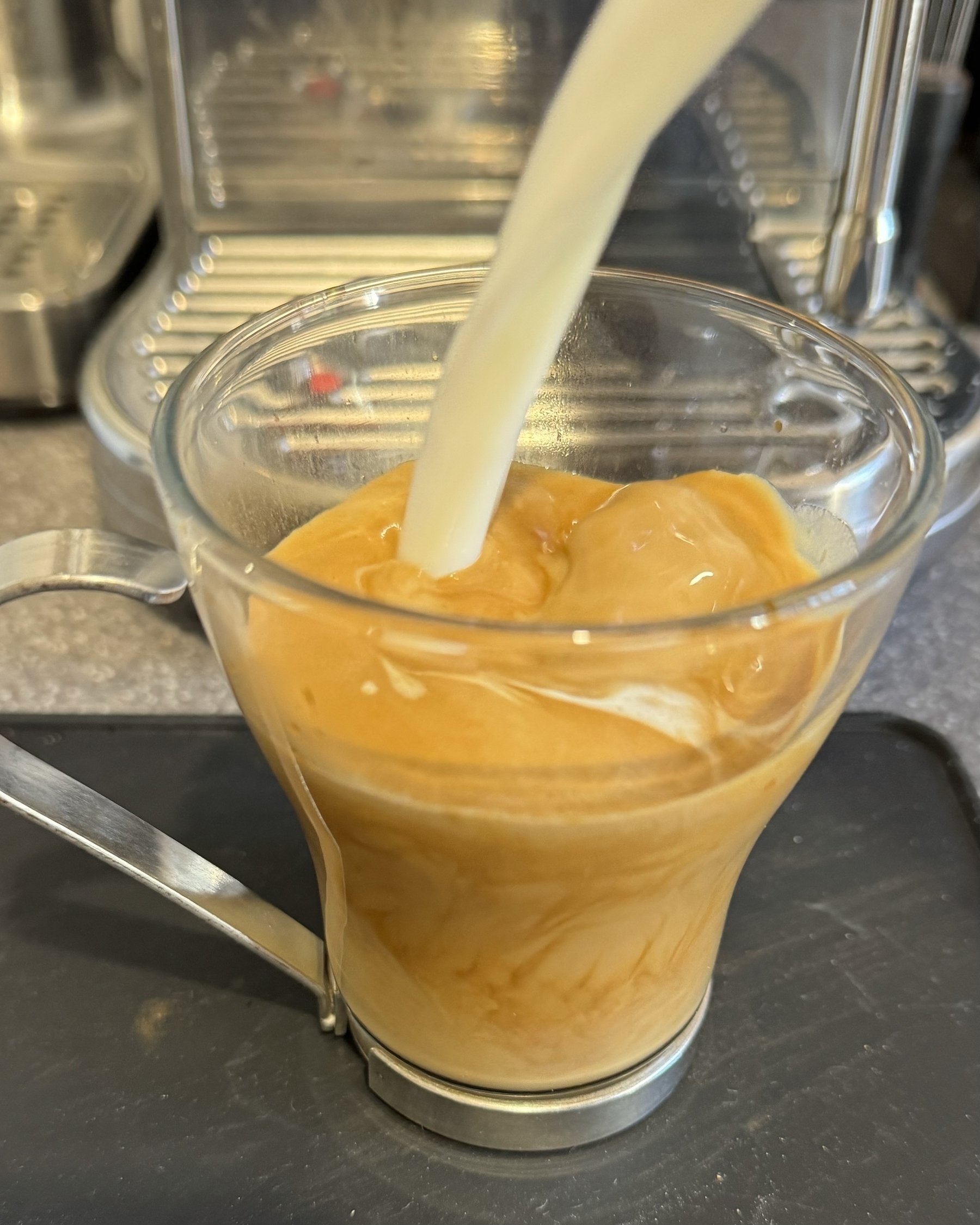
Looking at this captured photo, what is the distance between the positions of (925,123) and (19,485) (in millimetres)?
613

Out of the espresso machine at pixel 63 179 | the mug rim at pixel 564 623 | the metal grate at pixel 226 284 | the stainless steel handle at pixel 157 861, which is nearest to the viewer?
the mug rim at pixel 564 623

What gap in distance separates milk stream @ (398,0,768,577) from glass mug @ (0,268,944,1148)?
0.24ft

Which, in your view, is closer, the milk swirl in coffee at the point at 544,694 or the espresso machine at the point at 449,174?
the milk swirl in coffee at the point at 544,694

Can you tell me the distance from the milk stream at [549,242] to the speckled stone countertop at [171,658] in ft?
0.89

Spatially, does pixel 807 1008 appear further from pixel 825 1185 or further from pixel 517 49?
pixel 517 49

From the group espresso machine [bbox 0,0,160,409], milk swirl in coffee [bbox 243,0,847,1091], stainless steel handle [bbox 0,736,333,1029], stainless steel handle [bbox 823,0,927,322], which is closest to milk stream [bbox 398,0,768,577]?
milk swirl in coffee [bbox 243,0,847,1091]

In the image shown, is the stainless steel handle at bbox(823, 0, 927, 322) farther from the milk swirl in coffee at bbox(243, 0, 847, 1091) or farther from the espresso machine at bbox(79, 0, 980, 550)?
the milk swirl in coffee at bbox(243, 0, 847, 1091)

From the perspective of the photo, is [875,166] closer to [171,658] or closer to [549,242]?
[549,242]

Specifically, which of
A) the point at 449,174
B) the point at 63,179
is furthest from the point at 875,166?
the point at 63,179

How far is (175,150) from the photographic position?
0.73 metres

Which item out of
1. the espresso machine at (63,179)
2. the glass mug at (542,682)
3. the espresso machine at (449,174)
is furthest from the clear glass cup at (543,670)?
the espresso machine at (63,179)

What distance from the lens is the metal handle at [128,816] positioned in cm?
40

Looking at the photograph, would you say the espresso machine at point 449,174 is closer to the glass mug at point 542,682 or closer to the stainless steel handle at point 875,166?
the stainless steel handle at point 875,166

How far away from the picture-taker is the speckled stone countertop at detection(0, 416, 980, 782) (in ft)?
2.14
